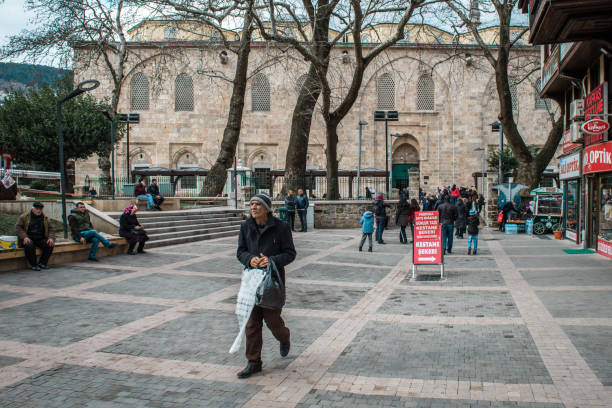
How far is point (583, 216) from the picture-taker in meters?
16.7

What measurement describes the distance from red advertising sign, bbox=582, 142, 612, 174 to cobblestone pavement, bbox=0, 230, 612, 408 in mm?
3819

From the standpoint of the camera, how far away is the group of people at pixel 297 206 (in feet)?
68.0

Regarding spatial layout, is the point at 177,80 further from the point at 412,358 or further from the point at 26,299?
the point at 412,358

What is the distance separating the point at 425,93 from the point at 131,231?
36513mm

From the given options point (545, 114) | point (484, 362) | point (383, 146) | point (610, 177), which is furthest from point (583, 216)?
point (545, 114)

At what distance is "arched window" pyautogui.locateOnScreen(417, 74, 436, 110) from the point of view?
45156mm

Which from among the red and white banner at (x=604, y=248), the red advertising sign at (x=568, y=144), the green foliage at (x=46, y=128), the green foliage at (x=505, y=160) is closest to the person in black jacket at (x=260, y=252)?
the red and white banner at (x=604, y=248)

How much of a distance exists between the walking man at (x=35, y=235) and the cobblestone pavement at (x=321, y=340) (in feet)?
1.39

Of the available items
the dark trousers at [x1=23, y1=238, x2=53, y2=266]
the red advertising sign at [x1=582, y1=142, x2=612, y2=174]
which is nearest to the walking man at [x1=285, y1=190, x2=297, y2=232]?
the red advertising sign at [x1=582, y1=142, x2=612, y2=174]

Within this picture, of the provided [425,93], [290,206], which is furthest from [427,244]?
[425,93]

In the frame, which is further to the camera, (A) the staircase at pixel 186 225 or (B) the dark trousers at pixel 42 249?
(A) the staircase at pixel 186 225

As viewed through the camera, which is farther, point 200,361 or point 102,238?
point 102,238

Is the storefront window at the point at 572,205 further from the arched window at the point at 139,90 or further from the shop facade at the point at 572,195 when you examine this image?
the arched window at the point at 139,90

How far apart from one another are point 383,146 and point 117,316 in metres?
38.8
